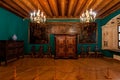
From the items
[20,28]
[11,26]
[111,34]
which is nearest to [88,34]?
[111,34]

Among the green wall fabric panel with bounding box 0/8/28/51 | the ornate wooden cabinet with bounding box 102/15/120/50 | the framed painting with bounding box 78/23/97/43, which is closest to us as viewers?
the green wall fabric panel with bounding box 0/8/28/51

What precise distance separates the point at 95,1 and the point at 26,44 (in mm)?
7535

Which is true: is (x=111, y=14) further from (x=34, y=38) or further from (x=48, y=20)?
(x=34, y=38)

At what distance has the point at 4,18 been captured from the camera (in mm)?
10070

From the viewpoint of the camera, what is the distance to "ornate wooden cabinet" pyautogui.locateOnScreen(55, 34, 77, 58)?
12492 mm

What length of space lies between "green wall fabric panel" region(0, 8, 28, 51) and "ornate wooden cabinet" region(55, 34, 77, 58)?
118 inches

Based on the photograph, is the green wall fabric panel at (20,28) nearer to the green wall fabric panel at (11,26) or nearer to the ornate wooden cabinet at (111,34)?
the green wall fabric panel at (11,26)

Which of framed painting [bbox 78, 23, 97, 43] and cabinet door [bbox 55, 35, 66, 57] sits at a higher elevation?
framed painting [bbox 78, 23, 97, 43]

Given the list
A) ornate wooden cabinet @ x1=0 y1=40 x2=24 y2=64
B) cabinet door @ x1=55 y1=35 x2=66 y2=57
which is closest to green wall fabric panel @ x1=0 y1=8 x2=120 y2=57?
ornate wooden cabinet @ x1=0 y1=40 x2=24 y2=64

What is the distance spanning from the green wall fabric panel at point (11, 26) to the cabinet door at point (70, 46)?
3728 mm

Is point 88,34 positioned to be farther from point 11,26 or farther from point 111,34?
point 11,26

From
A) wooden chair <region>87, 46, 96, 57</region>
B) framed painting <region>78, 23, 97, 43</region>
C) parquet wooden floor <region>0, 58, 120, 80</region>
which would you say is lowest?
parquet wooden floor <region>0, 58, 120, 80</region>

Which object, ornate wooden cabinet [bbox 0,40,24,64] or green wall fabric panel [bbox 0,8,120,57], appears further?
green wall fabric panel [bbox 0,8,120,57]

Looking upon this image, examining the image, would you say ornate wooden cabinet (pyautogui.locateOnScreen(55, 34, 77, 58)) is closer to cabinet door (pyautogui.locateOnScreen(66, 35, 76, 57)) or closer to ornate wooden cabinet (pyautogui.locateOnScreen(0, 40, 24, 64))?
cabinet door (pyautogui.locateOnScreen(66, 35, 76, 57))
